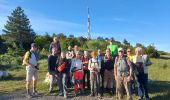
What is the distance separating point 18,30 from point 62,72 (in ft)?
163

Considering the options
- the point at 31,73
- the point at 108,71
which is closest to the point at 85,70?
the point at 108,71

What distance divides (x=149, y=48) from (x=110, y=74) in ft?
69.8

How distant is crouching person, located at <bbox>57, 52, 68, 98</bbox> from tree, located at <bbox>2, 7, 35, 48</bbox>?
44.9 metres

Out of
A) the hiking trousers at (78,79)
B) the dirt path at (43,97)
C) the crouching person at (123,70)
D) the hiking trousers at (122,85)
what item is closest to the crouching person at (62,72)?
the dirt path at (43,97)

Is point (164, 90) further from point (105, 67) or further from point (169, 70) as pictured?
point (169, 70)

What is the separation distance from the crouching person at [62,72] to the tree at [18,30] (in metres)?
44.9

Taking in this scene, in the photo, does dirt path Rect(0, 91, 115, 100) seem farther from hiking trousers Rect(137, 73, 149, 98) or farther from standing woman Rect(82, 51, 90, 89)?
hiking trousers Rect(137, 73, 149, 98)

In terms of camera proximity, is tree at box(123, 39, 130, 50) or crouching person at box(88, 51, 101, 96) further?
tree at box(123, 39, 130, 50)

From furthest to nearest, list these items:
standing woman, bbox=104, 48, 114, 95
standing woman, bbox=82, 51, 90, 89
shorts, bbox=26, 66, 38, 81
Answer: standing woman, bbox=82, 51, 90, 89 < standing woman, bbox=104, 48, 114, 95 < shorts, bbox=26, 66, 38, 81

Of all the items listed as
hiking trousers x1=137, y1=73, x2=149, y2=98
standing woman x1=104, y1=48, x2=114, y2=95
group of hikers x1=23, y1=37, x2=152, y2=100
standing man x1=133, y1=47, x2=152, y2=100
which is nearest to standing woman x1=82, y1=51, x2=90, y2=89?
group of hikers x1=23, y1=37, x2=152, y2=100

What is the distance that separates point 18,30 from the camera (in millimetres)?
62406

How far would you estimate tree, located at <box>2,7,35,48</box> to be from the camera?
196ft

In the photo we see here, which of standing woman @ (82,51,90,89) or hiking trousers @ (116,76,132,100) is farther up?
standing woman @ (82,51,90,89)

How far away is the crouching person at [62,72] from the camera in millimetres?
13844
